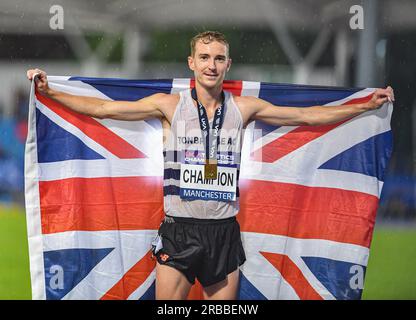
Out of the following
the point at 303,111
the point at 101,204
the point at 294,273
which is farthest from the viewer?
the point at 294,273

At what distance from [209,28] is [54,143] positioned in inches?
44.7

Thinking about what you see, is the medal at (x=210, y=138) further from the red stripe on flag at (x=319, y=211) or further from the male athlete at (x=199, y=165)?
the red stripe on flag at (x=319, y=211)

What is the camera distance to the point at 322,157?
4.01 m

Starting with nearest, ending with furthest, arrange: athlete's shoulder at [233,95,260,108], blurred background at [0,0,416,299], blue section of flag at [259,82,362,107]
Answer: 1. athlete's shoulder at [233,95,260,108]
2. blue section of flag at [259,82,362,107]
3. blurred background at [0,0,416,299]

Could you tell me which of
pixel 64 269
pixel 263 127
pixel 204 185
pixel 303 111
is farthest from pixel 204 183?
pixel 64 269

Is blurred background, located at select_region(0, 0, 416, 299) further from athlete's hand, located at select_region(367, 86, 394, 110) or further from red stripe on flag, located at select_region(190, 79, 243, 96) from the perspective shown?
athlete's hand, located at select_region(367, 86, 394, 110)

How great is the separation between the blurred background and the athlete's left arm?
37 centimetres

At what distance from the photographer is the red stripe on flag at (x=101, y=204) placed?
3885mm

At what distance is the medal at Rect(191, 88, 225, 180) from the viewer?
3.66 metres

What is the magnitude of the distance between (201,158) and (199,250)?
476mm

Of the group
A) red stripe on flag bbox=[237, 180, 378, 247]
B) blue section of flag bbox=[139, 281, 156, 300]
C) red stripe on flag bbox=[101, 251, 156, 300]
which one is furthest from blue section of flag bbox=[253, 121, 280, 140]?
blue section of flag bbox=[139, 281, 156, 300]

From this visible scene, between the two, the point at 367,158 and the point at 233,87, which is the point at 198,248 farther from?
the point at 367,158

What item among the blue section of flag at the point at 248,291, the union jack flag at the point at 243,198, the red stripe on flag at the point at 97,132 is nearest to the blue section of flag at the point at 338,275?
the union jack flag at the point at 243,198

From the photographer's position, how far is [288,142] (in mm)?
4027
